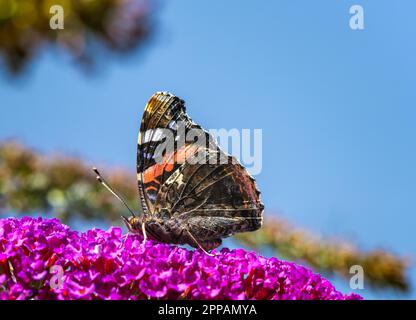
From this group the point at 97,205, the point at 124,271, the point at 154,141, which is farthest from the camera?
the point at 97,205

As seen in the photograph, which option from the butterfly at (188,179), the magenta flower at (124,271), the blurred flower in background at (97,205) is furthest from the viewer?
the blurred flower in background at (97,205)

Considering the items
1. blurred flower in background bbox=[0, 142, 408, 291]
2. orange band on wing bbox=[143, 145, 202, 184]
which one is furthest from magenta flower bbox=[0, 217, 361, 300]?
blurred flower in background bbox=[0, 142, 408, 291]

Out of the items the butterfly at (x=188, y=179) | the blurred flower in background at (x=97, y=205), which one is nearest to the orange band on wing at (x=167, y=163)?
the butterfly at (x=188, y=179)

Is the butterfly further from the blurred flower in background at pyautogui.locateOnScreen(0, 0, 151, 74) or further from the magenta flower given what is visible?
the blurred flower in background at pyautogui.locateOnScreen(0, 0, 151, 74)

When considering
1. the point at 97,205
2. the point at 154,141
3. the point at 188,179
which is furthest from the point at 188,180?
the point at 97,205

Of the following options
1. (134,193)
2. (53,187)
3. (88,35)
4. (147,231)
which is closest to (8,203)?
(53,187)

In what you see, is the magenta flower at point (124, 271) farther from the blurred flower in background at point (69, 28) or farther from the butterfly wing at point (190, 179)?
the blurred flower in background at point (69, 28)

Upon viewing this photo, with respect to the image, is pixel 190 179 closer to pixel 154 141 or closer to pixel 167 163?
pixel 167 163

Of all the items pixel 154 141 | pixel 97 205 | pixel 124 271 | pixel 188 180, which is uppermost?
pixel 154 141
